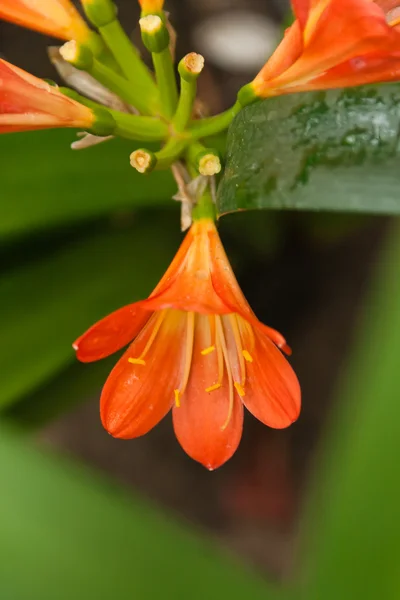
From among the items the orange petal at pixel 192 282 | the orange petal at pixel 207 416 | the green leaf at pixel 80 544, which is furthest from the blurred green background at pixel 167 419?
the orange petal at pixel 192 282

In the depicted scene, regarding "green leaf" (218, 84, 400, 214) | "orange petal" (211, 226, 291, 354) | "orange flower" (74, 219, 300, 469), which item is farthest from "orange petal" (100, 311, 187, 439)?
"green leaf" (218, 84, 400, 214)

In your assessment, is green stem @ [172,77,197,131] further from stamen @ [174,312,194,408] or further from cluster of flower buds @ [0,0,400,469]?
stamen @ [174,312,194,408]

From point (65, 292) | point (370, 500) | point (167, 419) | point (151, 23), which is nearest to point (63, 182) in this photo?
point (65, 292)

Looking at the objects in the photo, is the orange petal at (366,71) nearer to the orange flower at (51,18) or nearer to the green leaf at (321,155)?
the green leaf at (321,155)

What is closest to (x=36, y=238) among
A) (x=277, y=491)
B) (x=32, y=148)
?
(x=32, y=148)

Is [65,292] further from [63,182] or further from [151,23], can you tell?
[151,23]

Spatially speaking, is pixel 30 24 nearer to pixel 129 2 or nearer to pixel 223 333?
pixel 223 333
